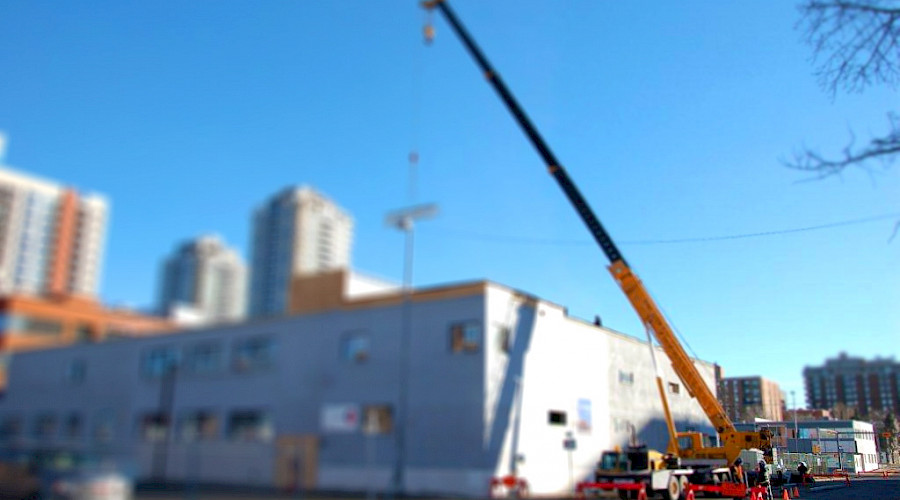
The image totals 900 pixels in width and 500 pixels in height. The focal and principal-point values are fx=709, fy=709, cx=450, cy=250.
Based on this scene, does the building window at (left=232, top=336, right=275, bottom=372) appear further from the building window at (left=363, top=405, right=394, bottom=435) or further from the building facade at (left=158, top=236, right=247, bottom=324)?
the building facade at (left=158, top=236, right=247, bottom=324)

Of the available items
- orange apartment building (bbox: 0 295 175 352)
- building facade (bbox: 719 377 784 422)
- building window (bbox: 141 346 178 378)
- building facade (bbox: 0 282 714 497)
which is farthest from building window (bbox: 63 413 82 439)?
building facade (bbox: 719 377 784 422)

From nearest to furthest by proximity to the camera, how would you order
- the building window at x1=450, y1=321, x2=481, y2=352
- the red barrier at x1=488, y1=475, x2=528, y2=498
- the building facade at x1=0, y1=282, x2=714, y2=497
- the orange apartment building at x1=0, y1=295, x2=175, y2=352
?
the orange apartment building at x1=0, y1=295, x2=175, y2=352
the red barrier at x1=488, y1=475, x2=528, y2=498
the building facade at x1=0, y1=282, x2=714, y2=497
the building window at x1=450, y1=321, x2=481, y2=352

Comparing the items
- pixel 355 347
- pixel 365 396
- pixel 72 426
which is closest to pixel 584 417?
pixel 365 396

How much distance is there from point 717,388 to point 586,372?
21.3ft

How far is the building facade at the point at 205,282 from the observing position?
1006 inches

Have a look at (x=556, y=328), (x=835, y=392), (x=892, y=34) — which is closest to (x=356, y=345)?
(x=556, y=328)

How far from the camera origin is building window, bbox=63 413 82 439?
29.1m

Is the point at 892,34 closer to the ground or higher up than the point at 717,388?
higher up

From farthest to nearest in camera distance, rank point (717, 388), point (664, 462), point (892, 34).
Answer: point (717, 388)
point (664, 462)
point (892, 34)

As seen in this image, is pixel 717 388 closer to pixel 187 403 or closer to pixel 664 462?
pixel 664 462

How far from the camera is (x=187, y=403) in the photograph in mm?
35125

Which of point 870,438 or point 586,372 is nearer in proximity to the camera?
point 870,438

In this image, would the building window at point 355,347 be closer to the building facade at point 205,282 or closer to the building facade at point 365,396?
the building facade at point 365,396

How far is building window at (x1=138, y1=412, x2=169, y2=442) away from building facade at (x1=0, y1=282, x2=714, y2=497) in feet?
0.24
